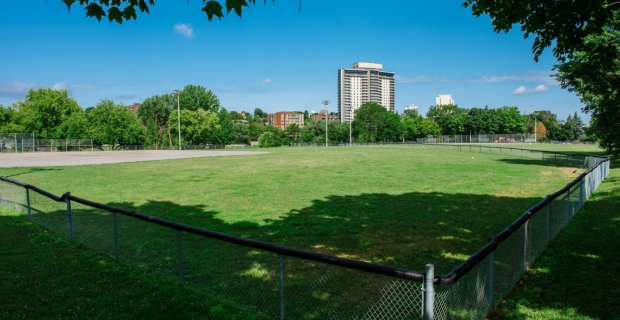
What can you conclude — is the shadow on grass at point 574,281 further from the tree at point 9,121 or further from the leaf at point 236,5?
the tree at point 9,121

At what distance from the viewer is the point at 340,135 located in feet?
483

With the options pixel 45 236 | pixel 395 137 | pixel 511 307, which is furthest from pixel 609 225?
pixel 395 137

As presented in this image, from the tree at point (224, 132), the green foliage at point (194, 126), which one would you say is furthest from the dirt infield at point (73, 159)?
the tree at point (224, 132)

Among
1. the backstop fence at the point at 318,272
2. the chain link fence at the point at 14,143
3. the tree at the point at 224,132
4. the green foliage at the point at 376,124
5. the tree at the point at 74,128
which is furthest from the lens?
the green foliage at the point at 376,124

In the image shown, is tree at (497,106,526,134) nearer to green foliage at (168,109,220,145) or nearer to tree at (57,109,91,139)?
green foliage at (168,109,220,145)

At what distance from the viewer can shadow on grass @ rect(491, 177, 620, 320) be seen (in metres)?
5.12

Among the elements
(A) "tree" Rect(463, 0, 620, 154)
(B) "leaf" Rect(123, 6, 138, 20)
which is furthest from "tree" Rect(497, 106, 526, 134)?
(B) "leaf" Rect(123, 6, 138, 20)

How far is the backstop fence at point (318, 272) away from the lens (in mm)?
4121

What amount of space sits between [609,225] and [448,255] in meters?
4.75

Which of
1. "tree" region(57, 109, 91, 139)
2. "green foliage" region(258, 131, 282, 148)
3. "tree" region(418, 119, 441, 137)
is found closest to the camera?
"tree" region(57, 109, 91, 139)

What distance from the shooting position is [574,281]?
615 cm

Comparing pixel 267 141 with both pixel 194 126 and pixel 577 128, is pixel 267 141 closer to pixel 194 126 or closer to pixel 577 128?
pixel 194 126

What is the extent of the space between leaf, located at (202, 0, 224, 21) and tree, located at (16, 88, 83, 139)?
3974 inches

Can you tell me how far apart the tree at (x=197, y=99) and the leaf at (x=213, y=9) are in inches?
4618
